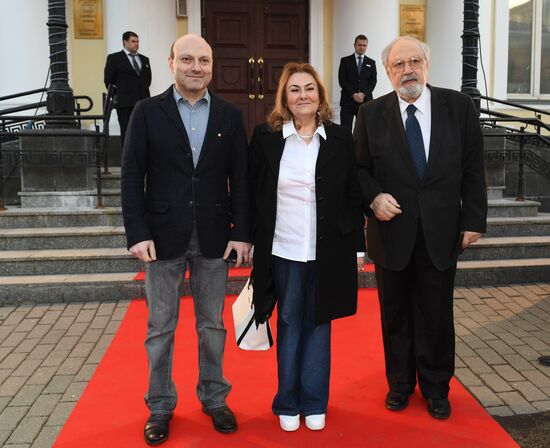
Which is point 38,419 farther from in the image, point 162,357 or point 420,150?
point 420,150

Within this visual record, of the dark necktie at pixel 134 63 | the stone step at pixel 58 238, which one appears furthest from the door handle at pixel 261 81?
the stone step at pixel 58 238

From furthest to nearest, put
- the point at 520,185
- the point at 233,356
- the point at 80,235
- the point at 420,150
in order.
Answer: the point at 520,185 < the point at 80,235 < the point at 233,356 < the point at 420,150

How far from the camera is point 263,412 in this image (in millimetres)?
3506

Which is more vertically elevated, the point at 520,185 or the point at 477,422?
the point at 520,185

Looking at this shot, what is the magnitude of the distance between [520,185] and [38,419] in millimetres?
6101

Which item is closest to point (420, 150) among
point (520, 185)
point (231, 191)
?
point (231, 191)

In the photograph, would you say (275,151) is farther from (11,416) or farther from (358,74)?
(358,74)

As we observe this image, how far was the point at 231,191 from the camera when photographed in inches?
126

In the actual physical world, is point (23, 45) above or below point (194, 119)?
above

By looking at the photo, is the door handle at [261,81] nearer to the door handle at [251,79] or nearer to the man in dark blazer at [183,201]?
the door handle at [251,79]

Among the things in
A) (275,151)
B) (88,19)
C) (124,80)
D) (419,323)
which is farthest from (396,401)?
(88,19)

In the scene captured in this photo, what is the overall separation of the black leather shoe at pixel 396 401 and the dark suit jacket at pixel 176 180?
50.2 inches

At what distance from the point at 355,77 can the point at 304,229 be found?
22.5 ft

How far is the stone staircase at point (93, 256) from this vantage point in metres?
5.88
